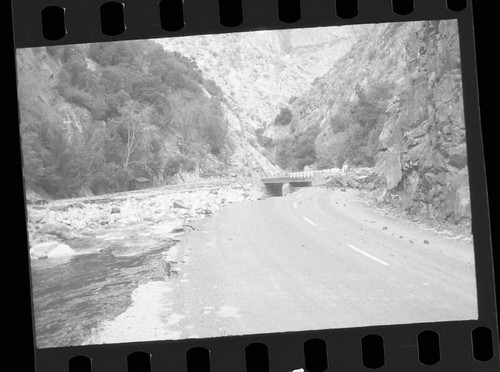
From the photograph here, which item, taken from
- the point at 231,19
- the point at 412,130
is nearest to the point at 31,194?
the point at 231,19

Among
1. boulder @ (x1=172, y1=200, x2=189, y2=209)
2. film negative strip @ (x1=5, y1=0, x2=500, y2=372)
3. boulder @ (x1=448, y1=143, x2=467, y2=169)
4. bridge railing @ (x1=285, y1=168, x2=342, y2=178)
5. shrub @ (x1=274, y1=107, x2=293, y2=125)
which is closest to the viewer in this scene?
film negative strip @ (x1=5, y1=0, x2=500, y2=372)

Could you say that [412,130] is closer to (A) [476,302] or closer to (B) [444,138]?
(B) [444,138]

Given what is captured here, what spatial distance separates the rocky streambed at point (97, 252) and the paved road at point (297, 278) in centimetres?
15

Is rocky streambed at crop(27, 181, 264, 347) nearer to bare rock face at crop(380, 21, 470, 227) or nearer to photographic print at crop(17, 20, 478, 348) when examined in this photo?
photographic print at crop(17, 20, 478, 348)

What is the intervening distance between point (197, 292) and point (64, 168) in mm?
1606

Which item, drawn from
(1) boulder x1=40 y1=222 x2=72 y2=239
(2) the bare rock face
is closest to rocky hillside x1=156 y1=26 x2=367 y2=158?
(2) the bare rock face

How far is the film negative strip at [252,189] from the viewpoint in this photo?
3.50 m

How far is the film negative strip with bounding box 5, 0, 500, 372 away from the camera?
138 inches

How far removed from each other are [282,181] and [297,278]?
954mm

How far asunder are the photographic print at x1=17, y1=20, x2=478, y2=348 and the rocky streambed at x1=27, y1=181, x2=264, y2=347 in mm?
13

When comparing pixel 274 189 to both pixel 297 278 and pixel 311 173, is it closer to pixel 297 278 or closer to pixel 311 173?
pixel 311 173

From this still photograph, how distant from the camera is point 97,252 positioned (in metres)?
3.73

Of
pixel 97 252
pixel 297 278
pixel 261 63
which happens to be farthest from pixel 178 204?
pixel 261 63

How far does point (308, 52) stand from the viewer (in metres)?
3.80
